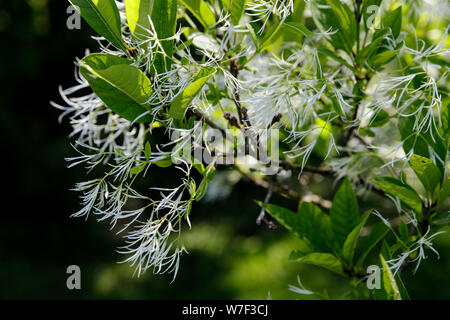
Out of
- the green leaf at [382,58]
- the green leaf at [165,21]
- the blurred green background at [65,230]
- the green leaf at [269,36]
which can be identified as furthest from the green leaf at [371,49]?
the blurred green background at [65,230]

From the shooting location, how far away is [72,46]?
3.47 meters

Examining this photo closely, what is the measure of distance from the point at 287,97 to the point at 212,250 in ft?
7.75

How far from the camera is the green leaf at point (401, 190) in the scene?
510 mm

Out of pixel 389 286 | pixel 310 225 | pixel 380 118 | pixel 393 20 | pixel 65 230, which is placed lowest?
pixel 389 286

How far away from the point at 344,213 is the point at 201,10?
324 mm

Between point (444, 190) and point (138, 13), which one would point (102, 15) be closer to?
point (138, 13)

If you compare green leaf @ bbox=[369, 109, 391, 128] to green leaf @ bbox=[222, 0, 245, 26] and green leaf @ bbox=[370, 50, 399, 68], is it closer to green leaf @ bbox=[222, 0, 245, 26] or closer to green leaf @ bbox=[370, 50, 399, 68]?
green leaf @ bbox=[370, 50, 399, 68]

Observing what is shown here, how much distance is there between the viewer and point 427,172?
52 centimetres

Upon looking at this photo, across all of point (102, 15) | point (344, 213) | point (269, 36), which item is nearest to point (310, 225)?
point (344, 213)

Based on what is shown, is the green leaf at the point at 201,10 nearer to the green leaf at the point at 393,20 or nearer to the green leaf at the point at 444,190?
the green leaf at the point at 393,20

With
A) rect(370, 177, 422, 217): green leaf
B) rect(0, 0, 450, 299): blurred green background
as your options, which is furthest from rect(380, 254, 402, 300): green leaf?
rect(0, 0, 450, 299): blurred green background

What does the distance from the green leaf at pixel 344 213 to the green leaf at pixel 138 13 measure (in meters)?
0.33

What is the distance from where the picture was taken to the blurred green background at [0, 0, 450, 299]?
2426 mm
